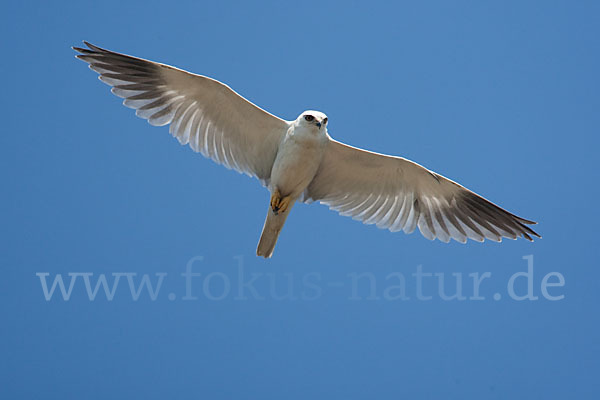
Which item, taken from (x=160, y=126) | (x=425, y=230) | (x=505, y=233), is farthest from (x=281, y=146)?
(x=505, y=233)

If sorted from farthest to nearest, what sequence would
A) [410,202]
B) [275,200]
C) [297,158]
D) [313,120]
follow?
[410,202]
[275,200]
[297,158]
[313,120]

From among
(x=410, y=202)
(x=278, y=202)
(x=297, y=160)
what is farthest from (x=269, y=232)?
(x=410, y=202)

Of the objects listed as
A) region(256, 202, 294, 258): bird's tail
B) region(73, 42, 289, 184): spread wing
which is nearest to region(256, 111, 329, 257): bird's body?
region(256, 202, 294, 258): bird's tail

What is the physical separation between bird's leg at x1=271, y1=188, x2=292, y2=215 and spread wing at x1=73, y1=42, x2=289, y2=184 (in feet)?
1.40

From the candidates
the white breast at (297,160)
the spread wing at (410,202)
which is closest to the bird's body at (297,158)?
the white breast at (297,160)

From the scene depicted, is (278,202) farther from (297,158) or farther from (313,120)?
(313,120)

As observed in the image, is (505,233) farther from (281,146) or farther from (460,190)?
(281,146)

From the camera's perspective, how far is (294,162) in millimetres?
10875

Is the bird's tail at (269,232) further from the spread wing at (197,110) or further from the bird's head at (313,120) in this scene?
the bird's head at (313,120)

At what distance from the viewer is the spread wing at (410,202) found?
37.9ft

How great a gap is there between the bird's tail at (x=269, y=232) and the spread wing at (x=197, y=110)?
0.62 meters

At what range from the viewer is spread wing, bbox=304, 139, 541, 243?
1155 centimetres

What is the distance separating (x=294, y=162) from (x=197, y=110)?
1.52 m

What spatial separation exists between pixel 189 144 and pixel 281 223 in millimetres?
1616
